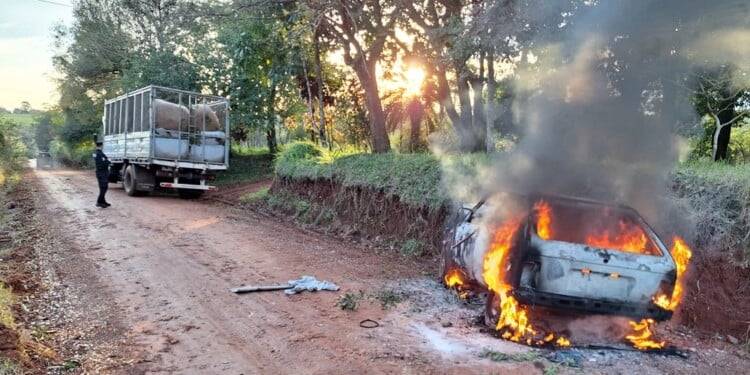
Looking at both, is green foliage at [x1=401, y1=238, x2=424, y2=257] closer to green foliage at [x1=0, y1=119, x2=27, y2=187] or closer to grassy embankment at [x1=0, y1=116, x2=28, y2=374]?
grassy embankment at [x1=0, y1=116, x2=28, y2=374]

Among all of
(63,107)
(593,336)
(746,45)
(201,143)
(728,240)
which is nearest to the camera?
(593,336)

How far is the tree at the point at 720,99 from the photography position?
8570 millimetres

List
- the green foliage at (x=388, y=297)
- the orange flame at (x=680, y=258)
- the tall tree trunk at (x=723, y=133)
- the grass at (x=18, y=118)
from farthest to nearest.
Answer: the grass at (x=18, y=118), the tall tree trunk at (x=723, y=133), the green foliage at (x=388, y=297), the orange flame at (x=680, y=258)

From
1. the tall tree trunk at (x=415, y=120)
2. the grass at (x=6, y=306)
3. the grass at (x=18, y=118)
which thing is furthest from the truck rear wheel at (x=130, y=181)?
the grass at (x=18, y=118)

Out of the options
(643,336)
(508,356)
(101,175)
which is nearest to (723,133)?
(643,336)

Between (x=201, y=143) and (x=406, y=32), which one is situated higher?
(x=406, y=32)

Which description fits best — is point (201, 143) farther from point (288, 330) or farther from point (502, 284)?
point (502, 284)

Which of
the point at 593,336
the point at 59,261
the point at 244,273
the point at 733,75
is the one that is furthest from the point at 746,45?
the point at 59,261

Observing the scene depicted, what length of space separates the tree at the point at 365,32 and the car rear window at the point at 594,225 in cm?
735

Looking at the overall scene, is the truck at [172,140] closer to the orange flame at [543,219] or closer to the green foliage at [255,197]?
the green foliage at [255,197]

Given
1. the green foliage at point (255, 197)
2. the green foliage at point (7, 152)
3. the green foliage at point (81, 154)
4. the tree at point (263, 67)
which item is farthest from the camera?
the green foliage at point (81, 154)

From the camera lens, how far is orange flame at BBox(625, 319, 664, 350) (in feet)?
14.9

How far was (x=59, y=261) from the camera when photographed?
6.76 m

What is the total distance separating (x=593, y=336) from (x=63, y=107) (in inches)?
1485
